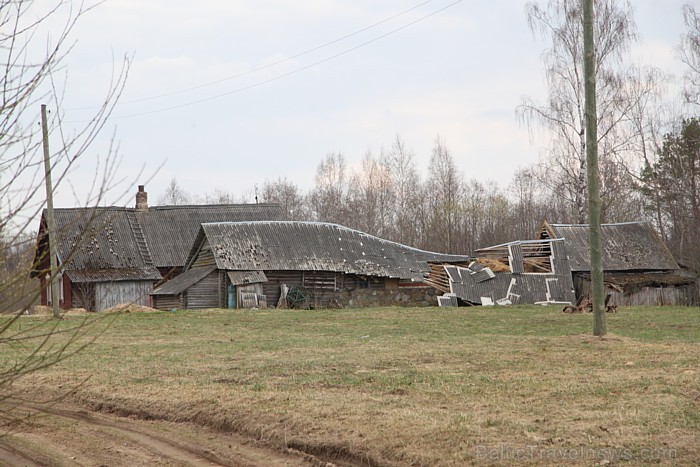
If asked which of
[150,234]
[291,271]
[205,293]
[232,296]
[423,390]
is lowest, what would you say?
[423,390]

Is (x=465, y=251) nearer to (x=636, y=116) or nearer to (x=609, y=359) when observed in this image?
(x=636, y=116)

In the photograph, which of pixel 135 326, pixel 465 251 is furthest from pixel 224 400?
pixel 465 251

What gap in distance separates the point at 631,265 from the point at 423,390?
34.9 metres

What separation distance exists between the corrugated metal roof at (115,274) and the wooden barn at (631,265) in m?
21.9

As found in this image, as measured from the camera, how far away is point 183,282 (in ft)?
134

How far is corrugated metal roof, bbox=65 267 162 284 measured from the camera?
42934mm

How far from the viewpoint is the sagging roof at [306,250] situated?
134 feet

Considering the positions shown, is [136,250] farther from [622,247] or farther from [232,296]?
[622,247]

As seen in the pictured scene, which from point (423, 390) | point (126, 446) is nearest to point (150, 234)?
point (423, 390)

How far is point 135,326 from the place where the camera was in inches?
1051

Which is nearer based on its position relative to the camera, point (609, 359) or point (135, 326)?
point (609, 359)

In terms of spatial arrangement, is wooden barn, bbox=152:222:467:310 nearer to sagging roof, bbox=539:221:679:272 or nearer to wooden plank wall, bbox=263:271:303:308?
wooden plank wall, bbox=263:271:303:308

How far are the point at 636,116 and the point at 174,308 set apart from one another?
26215 millimetres

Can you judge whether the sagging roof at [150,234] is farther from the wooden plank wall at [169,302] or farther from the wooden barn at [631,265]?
the wooden barn at [631,265]
